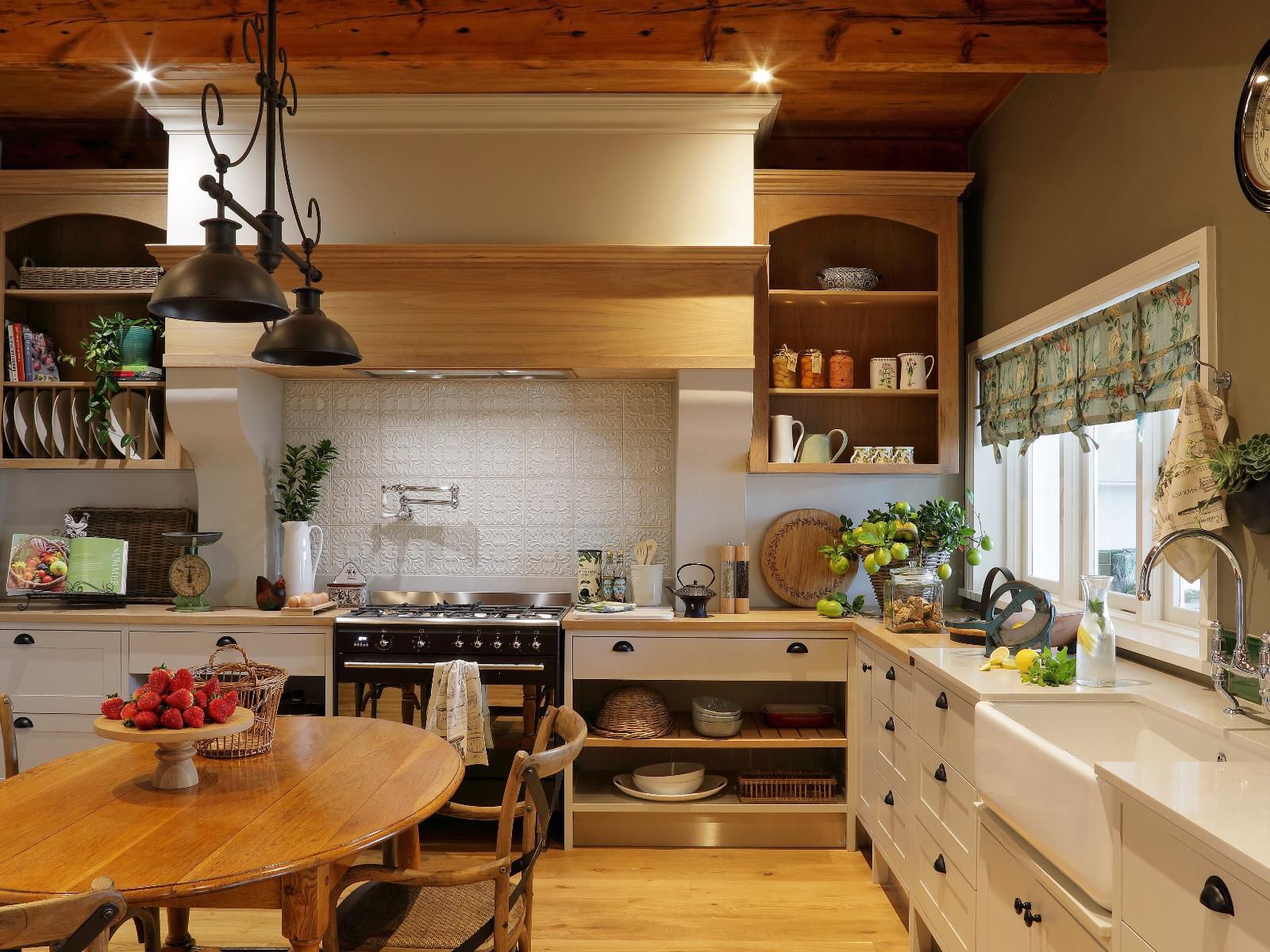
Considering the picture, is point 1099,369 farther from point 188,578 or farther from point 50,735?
point 50,735

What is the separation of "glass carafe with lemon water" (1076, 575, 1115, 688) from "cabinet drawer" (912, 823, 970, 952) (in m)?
0.58

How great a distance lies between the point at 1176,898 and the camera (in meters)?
1.32

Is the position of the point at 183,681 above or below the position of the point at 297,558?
below

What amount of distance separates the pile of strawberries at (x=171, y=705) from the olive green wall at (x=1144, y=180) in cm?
230

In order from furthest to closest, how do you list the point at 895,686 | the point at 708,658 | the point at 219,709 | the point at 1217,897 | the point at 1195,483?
1. the point at 708,658
2. the point at 895,686
3. the point at 1195,483
4. the point at 219,709
5. the point at 1217,897

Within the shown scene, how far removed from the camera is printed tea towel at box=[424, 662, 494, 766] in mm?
3461

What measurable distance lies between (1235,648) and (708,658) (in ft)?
6.36

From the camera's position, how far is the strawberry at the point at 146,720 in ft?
6.41

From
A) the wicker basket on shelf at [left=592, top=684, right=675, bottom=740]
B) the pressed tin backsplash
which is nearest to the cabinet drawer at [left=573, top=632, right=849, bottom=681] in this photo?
the wicker basket on shelf at [left=592, top=684, right=675, bottom=740]

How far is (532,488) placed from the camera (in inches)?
163

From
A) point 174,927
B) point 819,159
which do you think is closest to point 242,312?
point 174,927

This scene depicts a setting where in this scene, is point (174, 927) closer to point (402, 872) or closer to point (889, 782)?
point (402, 872)

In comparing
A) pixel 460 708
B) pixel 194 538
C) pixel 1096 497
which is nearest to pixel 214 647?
pixel 194 538

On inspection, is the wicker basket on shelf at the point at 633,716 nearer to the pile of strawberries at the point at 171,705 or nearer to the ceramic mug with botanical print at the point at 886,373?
the ceramic mug with botanical print at the point at 886,373
